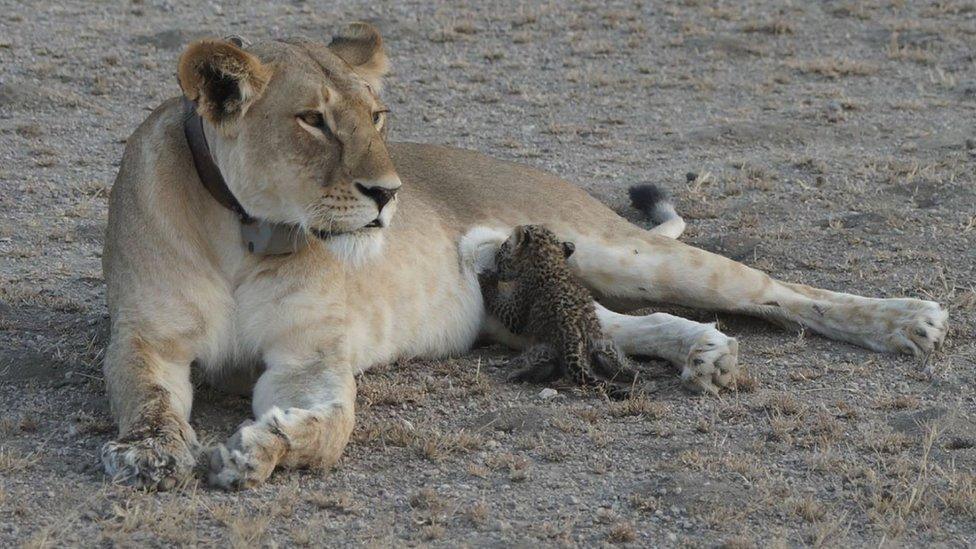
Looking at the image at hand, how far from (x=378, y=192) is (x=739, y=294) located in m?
1.82

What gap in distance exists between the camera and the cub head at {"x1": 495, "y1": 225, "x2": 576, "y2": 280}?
16.9ft

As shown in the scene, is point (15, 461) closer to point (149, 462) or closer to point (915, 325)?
point (149, 462)

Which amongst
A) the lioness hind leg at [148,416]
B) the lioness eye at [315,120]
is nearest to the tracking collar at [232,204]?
the lioness eye at [315,120]

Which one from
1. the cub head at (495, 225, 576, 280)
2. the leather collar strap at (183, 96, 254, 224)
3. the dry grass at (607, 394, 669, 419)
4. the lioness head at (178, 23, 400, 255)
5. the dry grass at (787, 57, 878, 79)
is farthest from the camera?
the dry grass at (787, 57, 878, 79)

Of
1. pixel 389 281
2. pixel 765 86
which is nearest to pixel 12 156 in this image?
pixel 389 281

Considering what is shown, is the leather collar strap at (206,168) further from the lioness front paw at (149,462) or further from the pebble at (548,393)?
the pebble at (548,393)

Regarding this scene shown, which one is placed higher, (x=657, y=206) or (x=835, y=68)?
(x=657, y=206)

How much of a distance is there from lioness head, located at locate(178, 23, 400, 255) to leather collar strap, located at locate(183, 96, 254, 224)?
0.19 feet

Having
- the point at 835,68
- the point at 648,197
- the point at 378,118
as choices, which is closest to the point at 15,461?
the point at 378,118

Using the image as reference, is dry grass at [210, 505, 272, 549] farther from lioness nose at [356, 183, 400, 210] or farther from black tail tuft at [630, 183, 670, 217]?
black tail tuft at [630, 183, 670, 217]

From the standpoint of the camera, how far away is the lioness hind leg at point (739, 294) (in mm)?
5035

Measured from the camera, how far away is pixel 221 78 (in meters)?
3.95

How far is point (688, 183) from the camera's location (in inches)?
291

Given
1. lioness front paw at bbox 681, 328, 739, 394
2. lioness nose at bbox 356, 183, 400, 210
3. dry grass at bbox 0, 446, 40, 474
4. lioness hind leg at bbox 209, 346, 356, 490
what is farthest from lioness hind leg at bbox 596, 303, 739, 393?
dry grass at bbox 0, 446, 40, 474
